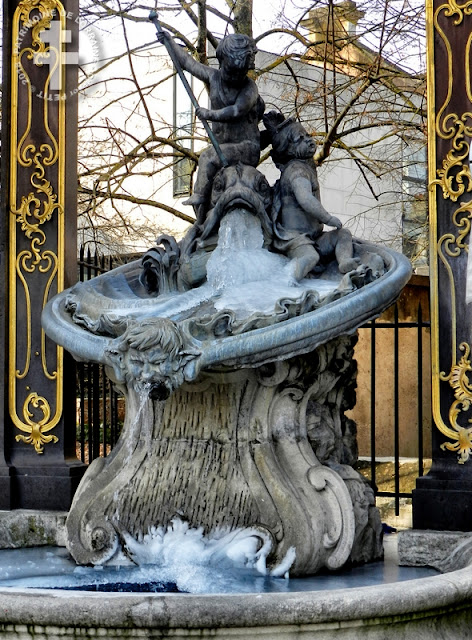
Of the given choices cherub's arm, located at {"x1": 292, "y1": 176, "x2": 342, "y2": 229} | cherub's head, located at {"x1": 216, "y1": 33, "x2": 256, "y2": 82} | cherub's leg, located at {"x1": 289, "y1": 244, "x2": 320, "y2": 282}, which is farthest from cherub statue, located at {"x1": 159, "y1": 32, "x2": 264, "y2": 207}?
cherub's leg, located at {"x1": 289, "y1": 244, "x2": 320, "y2": 282}

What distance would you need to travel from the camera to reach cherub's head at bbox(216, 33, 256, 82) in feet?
18.9

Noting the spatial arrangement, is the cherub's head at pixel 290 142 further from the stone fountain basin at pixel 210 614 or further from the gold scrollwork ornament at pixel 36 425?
the stone fountain basin at pixel 210 614

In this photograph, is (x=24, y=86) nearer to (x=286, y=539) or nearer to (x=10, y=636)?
(x=286, y=539)

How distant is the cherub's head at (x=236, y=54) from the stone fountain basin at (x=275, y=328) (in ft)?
3.82

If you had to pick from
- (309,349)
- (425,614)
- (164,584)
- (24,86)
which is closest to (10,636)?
(164,584)

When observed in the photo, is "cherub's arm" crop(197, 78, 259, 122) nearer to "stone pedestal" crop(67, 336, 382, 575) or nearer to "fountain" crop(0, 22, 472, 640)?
"fountain" crop(0, 22, 472, 640)

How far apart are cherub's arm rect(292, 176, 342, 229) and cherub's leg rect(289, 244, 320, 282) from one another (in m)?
0.16

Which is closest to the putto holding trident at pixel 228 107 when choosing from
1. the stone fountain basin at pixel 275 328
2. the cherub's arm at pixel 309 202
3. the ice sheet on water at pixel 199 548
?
the cherub's arm at pixel 309 202

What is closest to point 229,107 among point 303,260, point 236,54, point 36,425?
point 236,54

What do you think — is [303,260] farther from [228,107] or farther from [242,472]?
[242,472]

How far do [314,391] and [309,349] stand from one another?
57cm

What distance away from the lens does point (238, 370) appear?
206 inches

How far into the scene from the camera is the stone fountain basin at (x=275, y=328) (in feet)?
16.0

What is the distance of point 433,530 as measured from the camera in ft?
18.9
